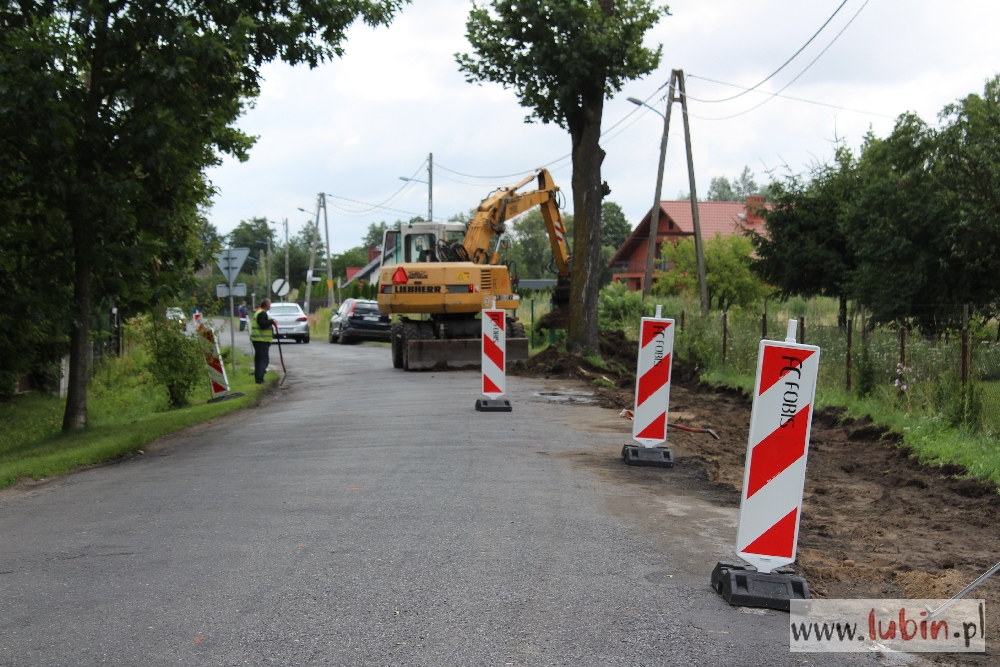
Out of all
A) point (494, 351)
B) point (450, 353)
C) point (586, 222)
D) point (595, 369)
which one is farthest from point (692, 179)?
point (494, 351)

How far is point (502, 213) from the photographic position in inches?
955

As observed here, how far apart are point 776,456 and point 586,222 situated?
19.5 m

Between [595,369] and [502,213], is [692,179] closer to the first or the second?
[502,213]

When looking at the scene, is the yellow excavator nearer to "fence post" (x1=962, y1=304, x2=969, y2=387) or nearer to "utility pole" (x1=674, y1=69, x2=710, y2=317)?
"utility pole" (x1=674, y1=69, x2=710, y2=317)

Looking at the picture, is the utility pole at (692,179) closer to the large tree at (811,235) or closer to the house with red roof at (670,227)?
the large tree at (811,235)

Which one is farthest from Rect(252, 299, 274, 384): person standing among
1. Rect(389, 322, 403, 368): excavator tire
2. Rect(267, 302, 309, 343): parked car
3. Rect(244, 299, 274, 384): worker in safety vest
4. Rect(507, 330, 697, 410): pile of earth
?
Rect(267, 302, 309, 343): parked car

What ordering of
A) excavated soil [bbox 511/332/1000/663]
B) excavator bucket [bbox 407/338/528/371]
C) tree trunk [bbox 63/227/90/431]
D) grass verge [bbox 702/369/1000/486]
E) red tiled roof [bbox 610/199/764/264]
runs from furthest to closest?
red tiled roof [bbox 610/199/764/264] → excavator bucket [bbox 407/338/528/371] → tree trunk [bbox 63/227/90/431] → grass verge [bbox 702/369/1000/486] → excavated soil [bbox 511/332/1000/663]

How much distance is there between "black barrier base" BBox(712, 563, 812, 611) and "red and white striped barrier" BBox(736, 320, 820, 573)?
7.8 inches

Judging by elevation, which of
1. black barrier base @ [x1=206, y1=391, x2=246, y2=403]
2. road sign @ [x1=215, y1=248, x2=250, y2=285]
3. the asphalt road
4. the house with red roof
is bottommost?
black barrier base @ [x1=206, y1=391, x2=246, y2=403]

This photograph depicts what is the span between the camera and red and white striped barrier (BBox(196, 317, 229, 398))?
18.4m

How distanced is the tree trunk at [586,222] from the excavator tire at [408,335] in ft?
12.6

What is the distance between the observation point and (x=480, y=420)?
13391 millimetres

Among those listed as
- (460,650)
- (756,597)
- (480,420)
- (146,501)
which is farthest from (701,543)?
(480,420)

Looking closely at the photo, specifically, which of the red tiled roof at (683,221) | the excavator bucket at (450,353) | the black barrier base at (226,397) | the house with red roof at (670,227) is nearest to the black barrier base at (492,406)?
the black barrier base at (226,397)
